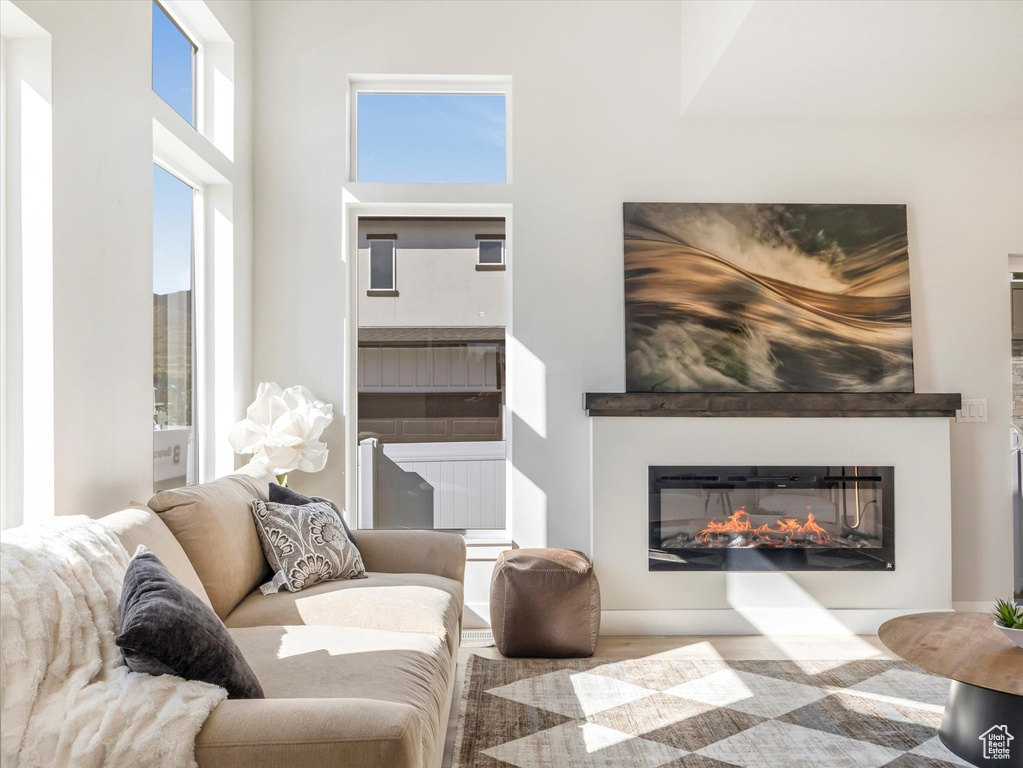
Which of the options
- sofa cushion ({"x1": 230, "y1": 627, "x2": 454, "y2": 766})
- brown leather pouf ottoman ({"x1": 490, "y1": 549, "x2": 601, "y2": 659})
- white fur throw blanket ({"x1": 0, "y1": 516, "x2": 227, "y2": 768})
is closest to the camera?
white fur throw blanket ({"x1": 0, "y1": 516, "x2": 227, "y2": 768})

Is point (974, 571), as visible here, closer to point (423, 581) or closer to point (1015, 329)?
point (1015, 329)

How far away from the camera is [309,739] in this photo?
133cm

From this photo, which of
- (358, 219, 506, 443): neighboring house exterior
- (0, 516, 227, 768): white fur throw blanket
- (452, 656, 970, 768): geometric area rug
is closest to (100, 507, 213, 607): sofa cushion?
(0, 516, 227, 768): white fur throw blanket

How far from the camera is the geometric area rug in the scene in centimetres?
240

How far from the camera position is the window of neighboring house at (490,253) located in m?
4.02

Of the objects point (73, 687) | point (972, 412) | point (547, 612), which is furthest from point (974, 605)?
point (73, 687)

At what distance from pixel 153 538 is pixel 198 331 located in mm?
1704

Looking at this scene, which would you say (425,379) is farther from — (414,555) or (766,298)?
(766,298)

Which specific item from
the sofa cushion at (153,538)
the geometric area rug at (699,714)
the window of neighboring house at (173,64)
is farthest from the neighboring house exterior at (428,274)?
the sofa cushion at (153,538)

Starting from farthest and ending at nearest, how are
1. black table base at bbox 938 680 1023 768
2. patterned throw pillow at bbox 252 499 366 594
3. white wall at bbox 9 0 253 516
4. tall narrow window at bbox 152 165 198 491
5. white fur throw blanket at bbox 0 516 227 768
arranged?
tall narrow window at bbox 152 165 198 491, patterned throw pillow at bbox 252 499 366 594, black table base at bbox 938 680 1023 768, white wall at bbox 9 0 253 516, white fur throw blanket at bbox 0 516 227 768

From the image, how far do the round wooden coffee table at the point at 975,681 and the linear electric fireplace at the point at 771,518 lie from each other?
1151mm

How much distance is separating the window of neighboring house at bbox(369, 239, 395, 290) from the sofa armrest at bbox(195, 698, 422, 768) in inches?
112

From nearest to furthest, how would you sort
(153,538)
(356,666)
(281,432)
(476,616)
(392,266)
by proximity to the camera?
(356,666)
(153,538)
(281,432)
(476,616)
(392,266)

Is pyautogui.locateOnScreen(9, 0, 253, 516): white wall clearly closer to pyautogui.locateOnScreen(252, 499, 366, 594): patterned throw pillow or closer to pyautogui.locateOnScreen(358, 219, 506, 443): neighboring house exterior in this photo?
pyautogui.locateOnScreen(252, 499, 366, 594): patterned throw pillow
